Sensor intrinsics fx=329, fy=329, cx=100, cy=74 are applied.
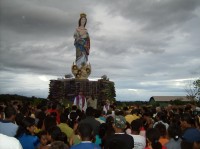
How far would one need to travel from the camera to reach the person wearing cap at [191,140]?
15.1 feet

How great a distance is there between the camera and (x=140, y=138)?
17.2 ft

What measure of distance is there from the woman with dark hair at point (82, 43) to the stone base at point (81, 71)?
Result: 0.29m

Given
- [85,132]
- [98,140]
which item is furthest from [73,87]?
[85,132]

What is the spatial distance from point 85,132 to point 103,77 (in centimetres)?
2188

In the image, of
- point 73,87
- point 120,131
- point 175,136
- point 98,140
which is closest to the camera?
point 120,131

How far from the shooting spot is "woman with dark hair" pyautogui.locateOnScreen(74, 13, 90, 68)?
25500mm

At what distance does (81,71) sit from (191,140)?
69.0 ft

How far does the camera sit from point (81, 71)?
25.7 meters

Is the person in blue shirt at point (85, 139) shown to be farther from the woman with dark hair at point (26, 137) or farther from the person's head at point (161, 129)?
the person's head at point (161, 129)

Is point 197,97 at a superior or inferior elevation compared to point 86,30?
inferior

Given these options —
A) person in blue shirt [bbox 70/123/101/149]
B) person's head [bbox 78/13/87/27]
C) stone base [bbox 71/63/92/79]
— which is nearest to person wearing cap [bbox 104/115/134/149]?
person in blue shirt [bbox 70/123/101/149]

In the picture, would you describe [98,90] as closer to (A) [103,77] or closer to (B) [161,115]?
(A) [103,77]

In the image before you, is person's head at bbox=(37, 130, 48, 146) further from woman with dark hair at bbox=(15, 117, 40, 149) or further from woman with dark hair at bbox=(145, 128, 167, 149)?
woman with dark hair at bbox=(145, 128, 167, 149)

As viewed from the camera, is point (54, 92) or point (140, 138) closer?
point (140, 138)
